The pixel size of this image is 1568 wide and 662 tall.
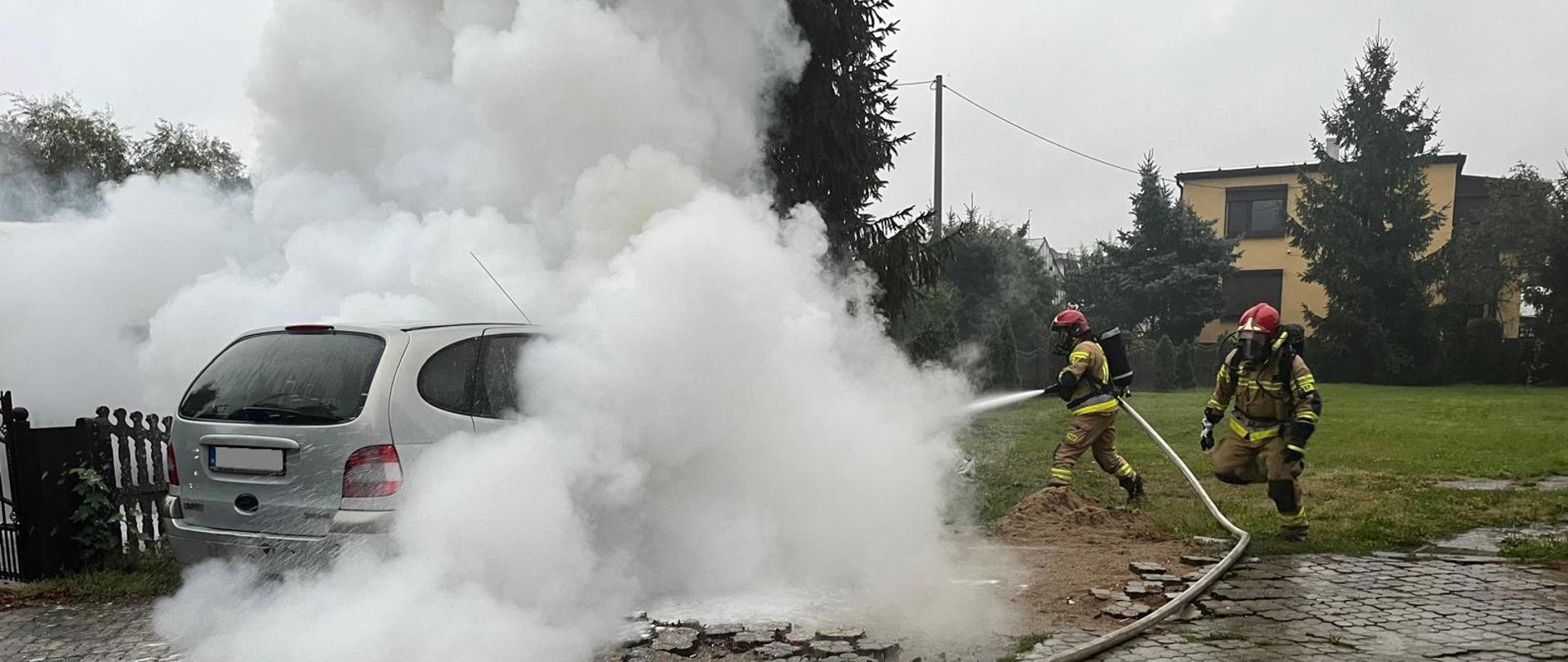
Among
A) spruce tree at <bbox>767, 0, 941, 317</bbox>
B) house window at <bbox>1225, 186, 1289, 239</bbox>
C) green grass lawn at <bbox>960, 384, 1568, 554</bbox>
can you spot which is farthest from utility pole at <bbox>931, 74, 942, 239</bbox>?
house window at <bbox>1225, 186, 1289, 239</bbox>

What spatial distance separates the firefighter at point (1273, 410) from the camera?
22.1 ft

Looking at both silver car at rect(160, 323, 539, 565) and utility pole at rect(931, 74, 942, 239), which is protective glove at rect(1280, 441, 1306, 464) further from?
utility pole at rect(931, 74, 942, 239)

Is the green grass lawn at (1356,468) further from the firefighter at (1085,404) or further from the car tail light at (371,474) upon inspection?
the car tail light at (371,474)

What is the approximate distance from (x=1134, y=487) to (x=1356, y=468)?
3673 millimetres

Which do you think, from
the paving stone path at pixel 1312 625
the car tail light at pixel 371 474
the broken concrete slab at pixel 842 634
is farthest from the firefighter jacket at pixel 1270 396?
the car tail light at pixel 371 474

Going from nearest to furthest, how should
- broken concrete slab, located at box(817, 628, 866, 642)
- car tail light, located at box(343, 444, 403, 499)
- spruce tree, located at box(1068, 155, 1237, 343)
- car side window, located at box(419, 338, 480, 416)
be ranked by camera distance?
car tail light, located at box(343, 444, 403, 499) < broken concrete slab, located at box(817, 628, 866, 642) < car side window, located at box(419, 338, 480, 416) < spruce tree, located at box(1068, 155, 1237, 343)

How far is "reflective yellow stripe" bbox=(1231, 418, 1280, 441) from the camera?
6.95m

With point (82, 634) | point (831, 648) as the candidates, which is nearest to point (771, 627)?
point (831, 648)

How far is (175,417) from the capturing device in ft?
17.0

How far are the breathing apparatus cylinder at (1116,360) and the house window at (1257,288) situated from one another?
2753 centimetres

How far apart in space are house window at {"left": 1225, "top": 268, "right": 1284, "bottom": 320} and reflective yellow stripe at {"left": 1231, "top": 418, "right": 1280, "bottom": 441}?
28397mm

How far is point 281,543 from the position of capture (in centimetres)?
464

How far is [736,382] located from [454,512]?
1876 millimetres

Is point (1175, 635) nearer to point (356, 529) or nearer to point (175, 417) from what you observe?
point (356, 529)
